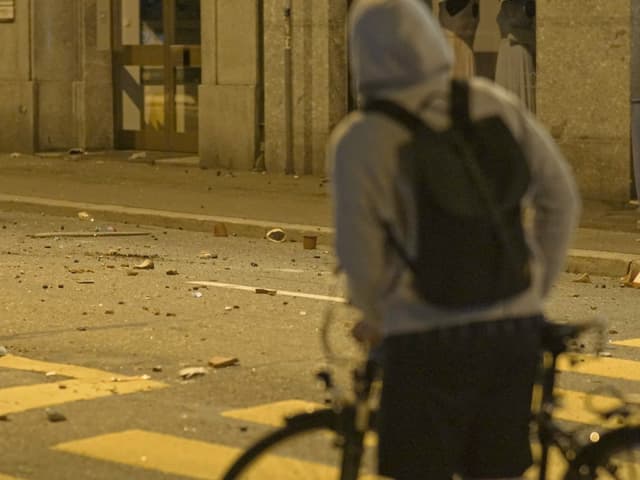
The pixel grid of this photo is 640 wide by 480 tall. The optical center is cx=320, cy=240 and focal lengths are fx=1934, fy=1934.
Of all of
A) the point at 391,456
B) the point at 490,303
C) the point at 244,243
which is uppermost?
the point at 490,303

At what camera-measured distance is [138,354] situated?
9.70 m

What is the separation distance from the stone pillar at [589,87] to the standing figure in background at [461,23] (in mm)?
972

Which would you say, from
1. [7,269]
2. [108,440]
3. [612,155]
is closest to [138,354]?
[108,440]

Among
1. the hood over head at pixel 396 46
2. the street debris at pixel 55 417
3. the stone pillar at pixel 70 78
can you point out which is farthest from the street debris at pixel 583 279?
the stone pillar at pixel 70 78

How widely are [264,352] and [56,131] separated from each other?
16162 millimetres

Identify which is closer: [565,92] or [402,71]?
[402,71]

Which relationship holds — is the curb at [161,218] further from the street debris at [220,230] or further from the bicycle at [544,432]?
the bicycle at [544,432]

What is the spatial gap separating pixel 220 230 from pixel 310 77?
5201 millimetres

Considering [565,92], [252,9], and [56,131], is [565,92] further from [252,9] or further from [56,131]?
[56,131]

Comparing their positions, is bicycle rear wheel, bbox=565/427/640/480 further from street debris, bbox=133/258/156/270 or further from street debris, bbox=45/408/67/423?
street debris, bbox=133/258/156/270

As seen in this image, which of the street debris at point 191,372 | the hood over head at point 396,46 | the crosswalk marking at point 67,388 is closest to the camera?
the hood over head at point 396,46

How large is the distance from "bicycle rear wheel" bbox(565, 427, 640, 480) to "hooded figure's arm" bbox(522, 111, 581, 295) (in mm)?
405

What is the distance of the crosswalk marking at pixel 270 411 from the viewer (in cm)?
795

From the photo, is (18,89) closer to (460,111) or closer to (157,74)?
(157,74)
